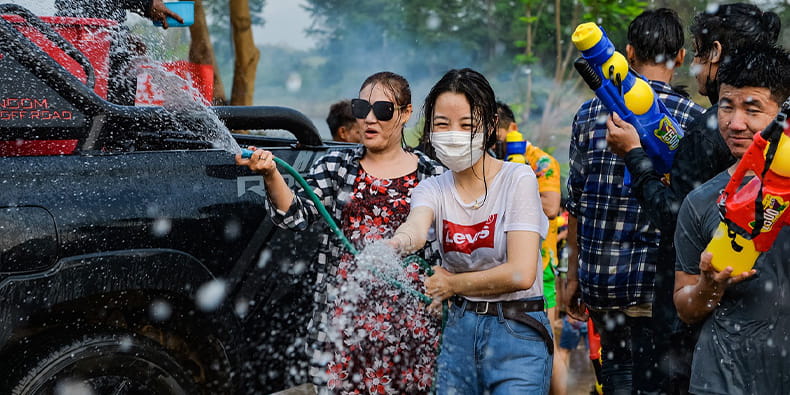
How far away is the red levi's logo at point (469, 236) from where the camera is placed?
10.7ft

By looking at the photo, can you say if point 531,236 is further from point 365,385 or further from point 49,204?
point 49,204

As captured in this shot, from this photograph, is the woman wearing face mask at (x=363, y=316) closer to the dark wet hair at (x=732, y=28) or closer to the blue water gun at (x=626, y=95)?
the blue water gun at (x=626, y=95)

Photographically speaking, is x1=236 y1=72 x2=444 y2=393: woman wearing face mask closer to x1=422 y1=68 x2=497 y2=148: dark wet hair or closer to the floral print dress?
the floral print dress

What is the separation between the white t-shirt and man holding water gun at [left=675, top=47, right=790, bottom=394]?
0.53 metres

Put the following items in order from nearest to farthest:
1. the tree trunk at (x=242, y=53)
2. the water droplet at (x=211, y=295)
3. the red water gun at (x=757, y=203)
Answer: the red water gun at (x=757, y=203) < the water droplet at (x=211, y=295) < the tree trunk at (x=242, y=53)

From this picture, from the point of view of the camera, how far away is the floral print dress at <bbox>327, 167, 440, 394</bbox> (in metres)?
3.87

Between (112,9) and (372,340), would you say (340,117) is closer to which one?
(112,9)

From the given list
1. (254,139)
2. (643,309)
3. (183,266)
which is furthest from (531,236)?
(254,139)

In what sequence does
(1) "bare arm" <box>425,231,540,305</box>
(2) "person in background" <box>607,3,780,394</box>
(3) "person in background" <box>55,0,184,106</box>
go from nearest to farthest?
(1) "bare arm" <box>425,231,540,305</box> < (2) "person in background" <box>607,3,780,394</box> < (3) "person in background" <box>55,0,184,106</box>

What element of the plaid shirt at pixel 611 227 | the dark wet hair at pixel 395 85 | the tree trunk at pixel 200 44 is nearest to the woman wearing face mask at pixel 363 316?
the dark wet hair at pixel 395 85

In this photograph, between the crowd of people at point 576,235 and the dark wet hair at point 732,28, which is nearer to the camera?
the crowd of people at point 576,235

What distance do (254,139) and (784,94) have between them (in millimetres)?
3328

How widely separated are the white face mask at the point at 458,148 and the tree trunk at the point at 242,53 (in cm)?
813

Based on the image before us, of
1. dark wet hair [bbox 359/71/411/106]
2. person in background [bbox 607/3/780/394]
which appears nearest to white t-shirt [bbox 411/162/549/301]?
person in background [bbox 607/3/780/394]
